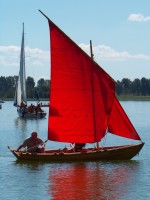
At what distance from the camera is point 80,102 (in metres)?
39.4

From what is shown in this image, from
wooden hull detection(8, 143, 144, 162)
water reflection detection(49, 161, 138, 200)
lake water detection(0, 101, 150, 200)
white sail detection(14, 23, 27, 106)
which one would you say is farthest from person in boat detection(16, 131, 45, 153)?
white sail detection(14, 23, 27, 106)

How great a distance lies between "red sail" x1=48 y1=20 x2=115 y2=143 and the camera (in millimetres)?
38812

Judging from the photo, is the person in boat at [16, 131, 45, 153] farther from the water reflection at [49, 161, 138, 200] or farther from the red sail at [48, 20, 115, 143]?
the water reflection at [49, 161, 138, 200]

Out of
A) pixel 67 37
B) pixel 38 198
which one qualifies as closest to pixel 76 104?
pixel 67 37

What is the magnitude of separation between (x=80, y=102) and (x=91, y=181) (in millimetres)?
8690

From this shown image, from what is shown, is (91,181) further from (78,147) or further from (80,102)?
(80,102)

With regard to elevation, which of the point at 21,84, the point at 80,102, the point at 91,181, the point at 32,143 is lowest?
the point at 91,181

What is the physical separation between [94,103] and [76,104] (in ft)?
3.93

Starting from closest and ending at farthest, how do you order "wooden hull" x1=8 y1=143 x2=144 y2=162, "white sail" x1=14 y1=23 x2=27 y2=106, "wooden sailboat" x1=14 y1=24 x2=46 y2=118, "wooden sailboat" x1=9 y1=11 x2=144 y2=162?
1. "wooden hull" x1=8 y1=143 x2=144 y2=162
2. "wooden sailboat" x1=9 y1=11 x2=144 y2=162
3. "wooden sailboat" x1=14 y1=24 x2=46 y2=118
4. "white sail" x1=14 y1=23 x2=27 y2=106

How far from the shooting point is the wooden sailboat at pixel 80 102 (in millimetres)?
38781

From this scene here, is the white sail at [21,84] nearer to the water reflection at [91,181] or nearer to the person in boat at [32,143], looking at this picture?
the person in boat at [32,143]

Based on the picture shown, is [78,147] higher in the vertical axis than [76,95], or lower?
lower

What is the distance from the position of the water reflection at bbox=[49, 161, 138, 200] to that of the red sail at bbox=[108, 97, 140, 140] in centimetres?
201

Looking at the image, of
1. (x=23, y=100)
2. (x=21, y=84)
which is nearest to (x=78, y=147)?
(x=23, y=100)
